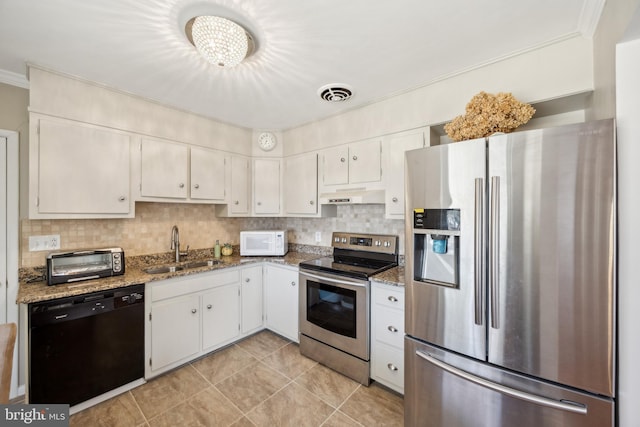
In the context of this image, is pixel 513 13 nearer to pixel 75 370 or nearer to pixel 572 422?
pixel 572 422

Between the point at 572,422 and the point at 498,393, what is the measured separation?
265 mm

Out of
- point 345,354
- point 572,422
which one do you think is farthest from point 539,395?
point 345,354

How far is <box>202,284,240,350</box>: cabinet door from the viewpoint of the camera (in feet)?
8.10

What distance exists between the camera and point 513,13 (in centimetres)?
136

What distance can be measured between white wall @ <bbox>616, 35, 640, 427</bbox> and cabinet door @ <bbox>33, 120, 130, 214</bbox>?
3.16 m

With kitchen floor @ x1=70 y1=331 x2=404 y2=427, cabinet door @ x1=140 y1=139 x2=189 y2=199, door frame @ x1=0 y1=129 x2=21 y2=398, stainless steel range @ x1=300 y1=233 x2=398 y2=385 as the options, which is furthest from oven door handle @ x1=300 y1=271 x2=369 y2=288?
door frame @ x1=0 y1=129 x2=21 y2=398

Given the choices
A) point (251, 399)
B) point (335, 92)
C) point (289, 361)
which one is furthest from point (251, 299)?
point (335, 92)

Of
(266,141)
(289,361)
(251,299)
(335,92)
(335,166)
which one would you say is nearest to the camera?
(335,92)

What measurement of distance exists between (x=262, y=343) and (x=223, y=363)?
455 millimetres

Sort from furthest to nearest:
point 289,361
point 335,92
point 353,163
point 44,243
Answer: point 353,163, point 289,361, point 335,92, point 44,243

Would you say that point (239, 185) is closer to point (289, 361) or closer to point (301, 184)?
point (301, 184)

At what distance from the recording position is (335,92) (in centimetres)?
219

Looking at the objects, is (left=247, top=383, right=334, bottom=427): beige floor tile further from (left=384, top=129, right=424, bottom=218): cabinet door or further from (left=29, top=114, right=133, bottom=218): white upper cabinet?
(left=29, top=114, right=133, bottom=218): white upper cabinet

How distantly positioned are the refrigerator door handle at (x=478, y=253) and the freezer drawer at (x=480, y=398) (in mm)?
294
